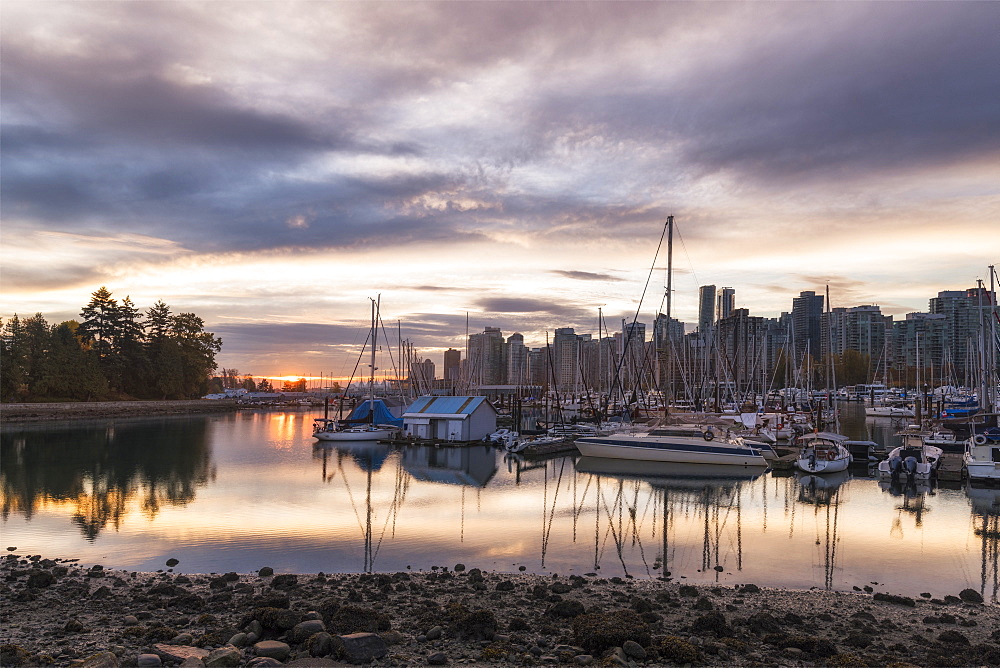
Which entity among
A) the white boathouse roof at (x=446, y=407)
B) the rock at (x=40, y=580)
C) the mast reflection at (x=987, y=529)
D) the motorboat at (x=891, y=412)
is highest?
the white boathouse roof at (x=446, y=407)

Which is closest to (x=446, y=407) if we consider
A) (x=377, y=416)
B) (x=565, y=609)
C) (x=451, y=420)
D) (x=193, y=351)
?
(x=451, y=420)

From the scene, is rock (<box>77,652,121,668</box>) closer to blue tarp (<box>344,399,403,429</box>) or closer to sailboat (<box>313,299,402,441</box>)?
sailboat (<box>313,299,402,441</box>)

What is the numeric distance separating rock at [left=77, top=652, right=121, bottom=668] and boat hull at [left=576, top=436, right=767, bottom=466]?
3639cm

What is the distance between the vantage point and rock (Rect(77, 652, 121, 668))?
1109 centimetres

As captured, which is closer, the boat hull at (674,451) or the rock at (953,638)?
the rock at (953,638)

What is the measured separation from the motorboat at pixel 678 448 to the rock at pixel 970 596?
82.3 ft

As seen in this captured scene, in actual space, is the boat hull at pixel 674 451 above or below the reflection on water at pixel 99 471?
above

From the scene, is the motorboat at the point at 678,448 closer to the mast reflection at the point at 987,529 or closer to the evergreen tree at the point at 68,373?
the mast reflection at the point at 987,529

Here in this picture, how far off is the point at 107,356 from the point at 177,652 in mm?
112583

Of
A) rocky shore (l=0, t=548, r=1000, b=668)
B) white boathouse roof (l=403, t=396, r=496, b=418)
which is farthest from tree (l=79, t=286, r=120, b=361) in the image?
rocky shore (l=0, t=548, r=1000, b=668)

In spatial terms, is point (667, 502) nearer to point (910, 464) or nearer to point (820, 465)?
point (820, 465)

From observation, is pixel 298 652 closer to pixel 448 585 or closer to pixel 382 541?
pixel 448 585

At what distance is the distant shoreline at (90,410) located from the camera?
81062 millimetres

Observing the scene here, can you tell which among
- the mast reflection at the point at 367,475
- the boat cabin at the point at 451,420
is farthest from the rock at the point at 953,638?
the boat cabin at the point at 451,420
